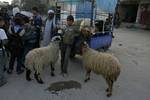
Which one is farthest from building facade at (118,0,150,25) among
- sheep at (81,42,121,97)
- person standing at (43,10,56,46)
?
sheep at (81,42,121,97)

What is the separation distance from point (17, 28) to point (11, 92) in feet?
5.42

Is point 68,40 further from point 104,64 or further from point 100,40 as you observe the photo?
point 100,40

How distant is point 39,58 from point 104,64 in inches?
62.5

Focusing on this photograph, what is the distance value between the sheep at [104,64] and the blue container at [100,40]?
2.12m

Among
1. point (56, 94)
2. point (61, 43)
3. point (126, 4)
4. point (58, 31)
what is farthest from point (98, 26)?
point (126, 4)

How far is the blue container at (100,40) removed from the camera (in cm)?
795

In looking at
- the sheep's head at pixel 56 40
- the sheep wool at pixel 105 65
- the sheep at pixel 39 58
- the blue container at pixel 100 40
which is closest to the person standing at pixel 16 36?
the sheep at pixel 39 58

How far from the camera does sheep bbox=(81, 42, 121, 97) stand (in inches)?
193

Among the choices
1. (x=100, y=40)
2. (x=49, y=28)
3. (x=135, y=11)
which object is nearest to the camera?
(x=49, y=28)

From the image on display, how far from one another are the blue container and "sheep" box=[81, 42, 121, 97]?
2125 millimetres

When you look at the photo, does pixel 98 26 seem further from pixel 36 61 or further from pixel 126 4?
pixel 126 4

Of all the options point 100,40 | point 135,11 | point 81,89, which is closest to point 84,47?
point 81,89

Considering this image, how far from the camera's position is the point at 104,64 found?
502 centimetres

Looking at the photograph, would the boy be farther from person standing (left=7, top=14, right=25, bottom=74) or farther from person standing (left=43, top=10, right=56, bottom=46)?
person standing (left=7, top=14, right=25, bottom=74)
